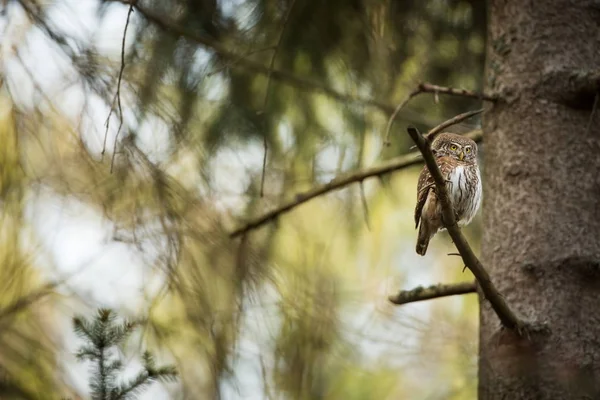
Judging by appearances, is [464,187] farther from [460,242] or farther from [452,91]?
[460,242]

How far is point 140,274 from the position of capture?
10.8 ft

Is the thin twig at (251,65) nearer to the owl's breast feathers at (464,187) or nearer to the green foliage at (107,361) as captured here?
the owl's breast feathers at (464,187)

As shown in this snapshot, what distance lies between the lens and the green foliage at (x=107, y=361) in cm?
220

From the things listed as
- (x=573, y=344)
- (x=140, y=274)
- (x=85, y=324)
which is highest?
(x=140, y=274)

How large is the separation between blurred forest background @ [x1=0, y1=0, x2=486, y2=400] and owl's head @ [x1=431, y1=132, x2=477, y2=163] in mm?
271

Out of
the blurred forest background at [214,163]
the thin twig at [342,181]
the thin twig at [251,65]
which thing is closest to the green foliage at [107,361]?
the blurred forest background at [214,163]

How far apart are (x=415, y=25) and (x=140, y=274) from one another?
5.37 ft

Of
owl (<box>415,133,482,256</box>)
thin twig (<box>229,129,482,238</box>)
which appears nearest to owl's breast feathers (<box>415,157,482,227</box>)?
owl (<box>415,133,482,256</box>)

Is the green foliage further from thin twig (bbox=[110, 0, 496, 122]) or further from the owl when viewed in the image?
thin twig (bbox=[110, 0, 496, 122])

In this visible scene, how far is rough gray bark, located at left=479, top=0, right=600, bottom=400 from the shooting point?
2904 millimetres

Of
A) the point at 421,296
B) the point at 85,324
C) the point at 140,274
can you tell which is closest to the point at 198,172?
the point at 140,274

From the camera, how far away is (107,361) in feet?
7.37

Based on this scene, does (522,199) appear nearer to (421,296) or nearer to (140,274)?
(421,296)

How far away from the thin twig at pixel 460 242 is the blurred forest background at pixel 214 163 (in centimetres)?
59
